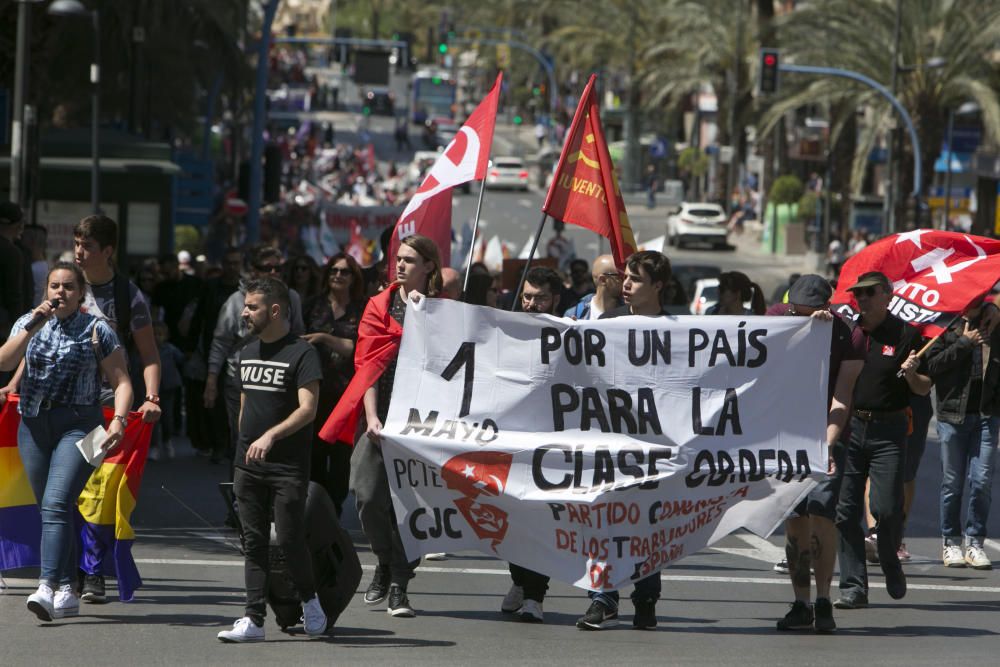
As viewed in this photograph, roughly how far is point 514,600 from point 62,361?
7.60ft

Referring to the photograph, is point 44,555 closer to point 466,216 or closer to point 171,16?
point 171,16

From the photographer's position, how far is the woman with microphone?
7.76 metres

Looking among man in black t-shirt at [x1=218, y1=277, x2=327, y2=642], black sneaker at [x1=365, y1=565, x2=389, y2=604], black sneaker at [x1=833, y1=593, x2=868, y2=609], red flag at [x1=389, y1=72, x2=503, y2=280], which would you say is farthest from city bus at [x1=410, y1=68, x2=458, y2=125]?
man in black t-shirt at [x1=218, y1=277, x2=327, y2=642]

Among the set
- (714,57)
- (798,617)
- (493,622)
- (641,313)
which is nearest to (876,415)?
(798,617)

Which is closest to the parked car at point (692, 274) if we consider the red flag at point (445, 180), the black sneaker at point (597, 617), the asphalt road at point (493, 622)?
the asphalt road at point (493, 622)

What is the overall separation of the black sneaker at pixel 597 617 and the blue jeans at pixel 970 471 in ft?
10.5

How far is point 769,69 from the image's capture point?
37.4 metres

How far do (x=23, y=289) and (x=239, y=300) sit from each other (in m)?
2.19

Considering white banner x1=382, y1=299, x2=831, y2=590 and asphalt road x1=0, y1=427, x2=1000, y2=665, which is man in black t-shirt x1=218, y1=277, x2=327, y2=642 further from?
white banner x1=382, y1=299, x2=831, y2=590

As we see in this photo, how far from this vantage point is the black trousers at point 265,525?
7.42 meters

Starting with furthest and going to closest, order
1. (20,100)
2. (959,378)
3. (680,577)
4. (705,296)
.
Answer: (705,296), (20,100), (959,378), (680,577)

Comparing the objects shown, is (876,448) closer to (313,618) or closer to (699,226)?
(313,618)

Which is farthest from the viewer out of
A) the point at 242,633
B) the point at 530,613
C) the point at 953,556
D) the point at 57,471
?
the point at 953,556

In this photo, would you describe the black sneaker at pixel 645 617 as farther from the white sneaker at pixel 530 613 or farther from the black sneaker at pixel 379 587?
the black sneaker at pixel 379 587
